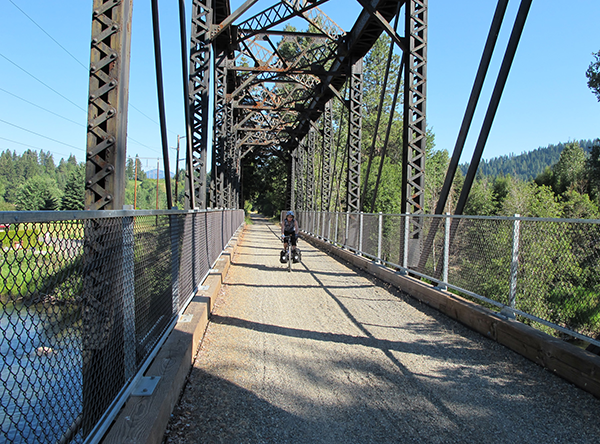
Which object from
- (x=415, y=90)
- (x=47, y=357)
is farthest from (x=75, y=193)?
(x=47, y=357)

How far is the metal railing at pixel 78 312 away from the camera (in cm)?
183

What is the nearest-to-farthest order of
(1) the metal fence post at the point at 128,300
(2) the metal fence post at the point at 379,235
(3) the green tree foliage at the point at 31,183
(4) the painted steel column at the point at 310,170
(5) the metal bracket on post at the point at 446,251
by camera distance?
(1) the metal fence post at the point at 128,300 < (5) the metal bracket on post at the point at 446,251 < (2) the metal fence post at the point at 379,235 < (4) the painted steel column at the point at 310,170 < (3) the green tree foliage at the point at 31,183

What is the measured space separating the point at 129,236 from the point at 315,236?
2244cm

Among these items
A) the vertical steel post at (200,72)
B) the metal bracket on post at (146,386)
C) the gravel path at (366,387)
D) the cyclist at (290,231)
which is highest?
the vertical steel post at (200,72)

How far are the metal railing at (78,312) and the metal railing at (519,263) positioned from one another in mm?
4185

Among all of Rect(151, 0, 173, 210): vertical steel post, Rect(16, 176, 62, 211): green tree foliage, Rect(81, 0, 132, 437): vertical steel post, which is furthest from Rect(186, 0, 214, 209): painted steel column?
Rect(16, 176, 62, 211): green tree foliage

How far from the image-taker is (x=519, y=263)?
5.77 meters

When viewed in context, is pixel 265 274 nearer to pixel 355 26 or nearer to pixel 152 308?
pixel 152 308

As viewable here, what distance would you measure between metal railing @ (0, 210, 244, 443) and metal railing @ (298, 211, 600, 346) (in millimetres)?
4185

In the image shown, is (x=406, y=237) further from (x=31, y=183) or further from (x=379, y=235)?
(x=31, y=183)

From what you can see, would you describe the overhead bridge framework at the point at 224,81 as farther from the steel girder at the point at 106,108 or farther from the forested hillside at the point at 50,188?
the forested hillside at the point at 50,188

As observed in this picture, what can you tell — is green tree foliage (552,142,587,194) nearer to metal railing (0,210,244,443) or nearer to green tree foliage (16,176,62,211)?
metal railing (0,210,244,443)

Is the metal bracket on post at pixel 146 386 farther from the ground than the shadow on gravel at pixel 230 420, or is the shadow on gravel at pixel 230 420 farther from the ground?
the metal bracket on post at pixel 146 386

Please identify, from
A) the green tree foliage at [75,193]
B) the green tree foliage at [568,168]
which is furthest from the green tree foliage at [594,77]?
the green tree foliage at [75,193]
